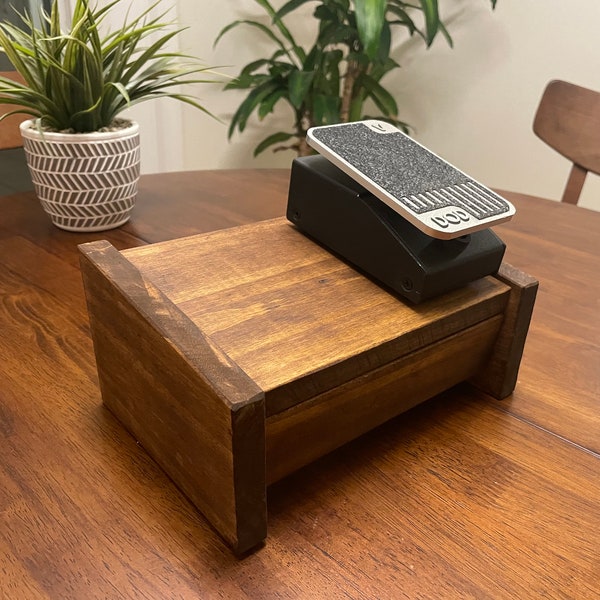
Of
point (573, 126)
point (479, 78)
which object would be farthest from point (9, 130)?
point (479, 78)

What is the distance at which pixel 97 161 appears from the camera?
2.96 ft

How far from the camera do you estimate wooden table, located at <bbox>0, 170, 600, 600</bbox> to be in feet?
1.39

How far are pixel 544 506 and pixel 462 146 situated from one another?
1897 mm

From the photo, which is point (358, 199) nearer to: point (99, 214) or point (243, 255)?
point (243, 255)

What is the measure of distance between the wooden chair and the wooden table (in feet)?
2.62

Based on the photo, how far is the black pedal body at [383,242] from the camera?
0.53 metres

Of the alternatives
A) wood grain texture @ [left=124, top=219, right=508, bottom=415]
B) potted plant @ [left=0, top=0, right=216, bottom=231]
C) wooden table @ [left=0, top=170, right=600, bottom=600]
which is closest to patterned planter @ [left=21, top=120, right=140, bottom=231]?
potted plant @ [left=0, top=0, right=216, bottom=231]

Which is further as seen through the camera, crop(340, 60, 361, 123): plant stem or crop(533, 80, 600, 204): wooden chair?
crop(340, 60, 361, 123): plant stem

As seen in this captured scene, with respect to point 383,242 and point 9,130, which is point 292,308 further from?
point 9,130

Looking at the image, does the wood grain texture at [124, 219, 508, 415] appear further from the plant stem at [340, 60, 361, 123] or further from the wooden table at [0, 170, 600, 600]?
the plant stem at [340, 60, 361, 123]

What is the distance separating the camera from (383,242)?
0.55m

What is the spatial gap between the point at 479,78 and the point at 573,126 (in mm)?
749

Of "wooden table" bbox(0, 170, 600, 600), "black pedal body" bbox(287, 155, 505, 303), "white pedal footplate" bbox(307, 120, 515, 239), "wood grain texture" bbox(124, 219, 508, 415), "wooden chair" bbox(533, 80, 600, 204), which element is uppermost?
"white pedal footplate" bbox(307, 120, 515, 239)

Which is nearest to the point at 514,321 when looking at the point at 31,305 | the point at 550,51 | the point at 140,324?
the point at 140,324
